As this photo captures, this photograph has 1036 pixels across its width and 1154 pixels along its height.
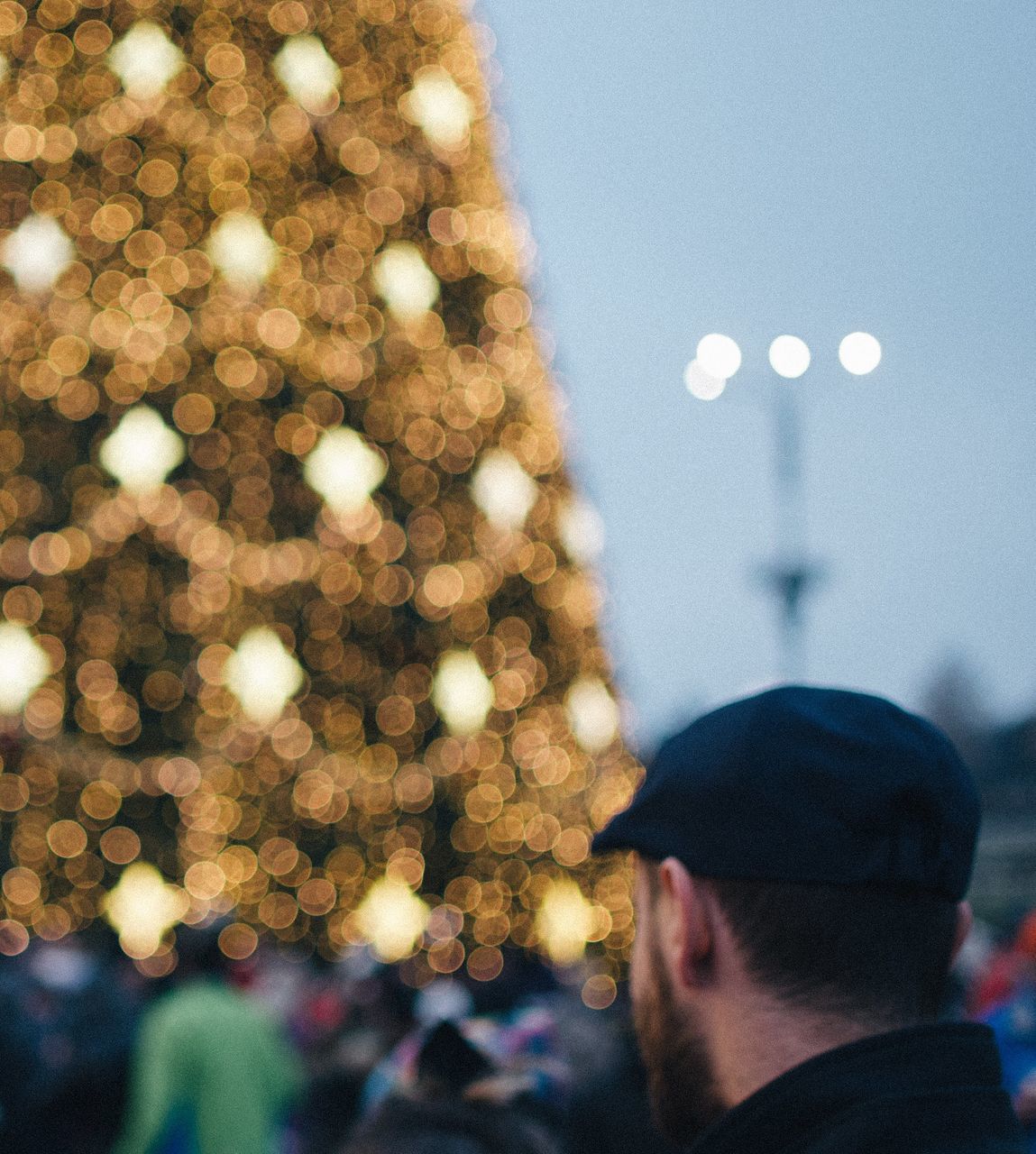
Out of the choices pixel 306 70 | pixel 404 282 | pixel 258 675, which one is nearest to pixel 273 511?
pixel 258 675

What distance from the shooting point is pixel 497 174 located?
13.9 meters

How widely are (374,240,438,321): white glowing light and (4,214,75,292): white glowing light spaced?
8.67ft

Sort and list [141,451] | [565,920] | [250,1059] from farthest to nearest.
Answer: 1. [565,920]
2. [141,451]
3. [250,1059]

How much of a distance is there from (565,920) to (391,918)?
158cm

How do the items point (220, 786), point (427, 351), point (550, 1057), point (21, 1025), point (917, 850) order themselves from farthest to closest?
point (427, 351), point (220, 786), point (21, 1025), point (550, 1057), point (917, 850)

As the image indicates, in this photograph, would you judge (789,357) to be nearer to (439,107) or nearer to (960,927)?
(439,107)

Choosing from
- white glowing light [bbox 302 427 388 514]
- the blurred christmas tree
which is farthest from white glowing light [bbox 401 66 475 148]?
white glowing light [bbox 302 427 388 514]

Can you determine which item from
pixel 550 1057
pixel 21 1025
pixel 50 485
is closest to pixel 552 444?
pixel 50 485

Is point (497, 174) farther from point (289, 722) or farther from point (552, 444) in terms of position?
point (289, 722)

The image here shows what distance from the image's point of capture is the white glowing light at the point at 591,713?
13750 mm

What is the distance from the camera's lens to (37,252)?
1278cm

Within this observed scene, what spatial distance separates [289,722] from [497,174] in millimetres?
5367

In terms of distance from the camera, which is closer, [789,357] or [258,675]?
[789,357]

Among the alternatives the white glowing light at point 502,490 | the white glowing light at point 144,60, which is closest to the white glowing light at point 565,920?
the white glowing light at point 502,490
